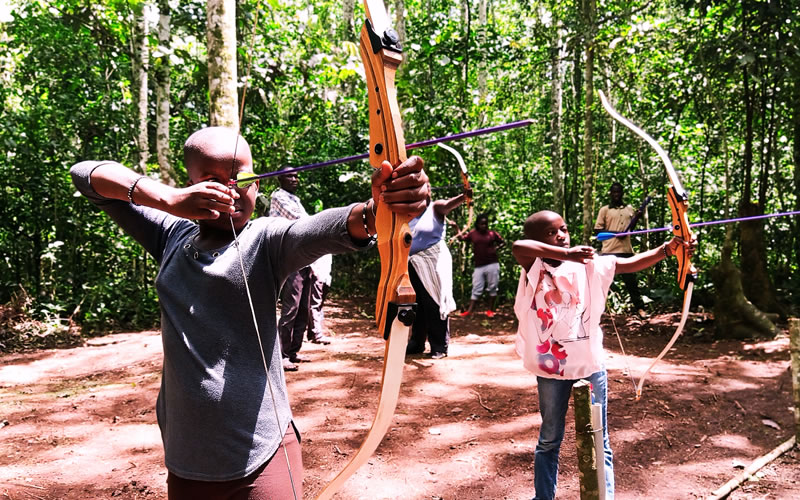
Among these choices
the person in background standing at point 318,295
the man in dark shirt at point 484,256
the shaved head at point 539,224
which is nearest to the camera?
the shaved head at point 539,224

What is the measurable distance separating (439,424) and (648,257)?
207cm

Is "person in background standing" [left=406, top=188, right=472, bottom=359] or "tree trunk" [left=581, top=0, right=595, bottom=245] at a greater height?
"tree trunk" [left=581, top=0, right=595, bottom=245]

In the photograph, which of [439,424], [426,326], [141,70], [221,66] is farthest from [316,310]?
[141,70]

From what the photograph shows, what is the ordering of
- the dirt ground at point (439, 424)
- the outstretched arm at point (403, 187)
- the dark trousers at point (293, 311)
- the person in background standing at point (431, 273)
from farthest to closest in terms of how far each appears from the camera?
the person in background standing at point (431, 273) → the dark trousers at point (293, 311) → the dirt ground at point (439, 424) → the outstretched arm at point (403, 187)

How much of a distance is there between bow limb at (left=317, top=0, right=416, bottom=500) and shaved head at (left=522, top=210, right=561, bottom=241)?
5.02 feet

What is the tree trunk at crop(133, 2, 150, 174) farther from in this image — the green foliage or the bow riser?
the bow riser

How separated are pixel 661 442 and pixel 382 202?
3638 mm

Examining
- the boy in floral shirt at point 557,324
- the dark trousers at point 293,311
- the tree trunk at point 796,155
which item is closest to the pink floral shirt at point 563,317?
the boy in floral shirt at point 557,324

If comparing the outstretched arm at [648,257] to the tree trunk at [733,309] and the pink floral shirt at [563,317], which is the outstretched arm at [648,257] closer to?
the pink floral shirt at [563,317]

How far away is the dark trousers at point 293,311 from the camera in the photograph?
514 centimetres

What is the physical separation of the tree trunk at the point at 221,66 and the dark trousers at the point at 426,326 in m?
2.52

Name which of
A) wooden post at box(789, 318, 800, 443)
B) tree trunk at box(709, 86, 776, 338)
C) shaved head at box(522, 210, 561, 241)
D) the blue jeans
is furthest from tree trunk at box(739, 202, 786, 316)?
the blue jeans

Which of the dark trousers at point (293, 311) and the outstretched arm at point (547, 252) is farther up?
the outstretched arm at point (547, 252)

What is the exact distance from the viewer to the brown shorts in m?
1.37
